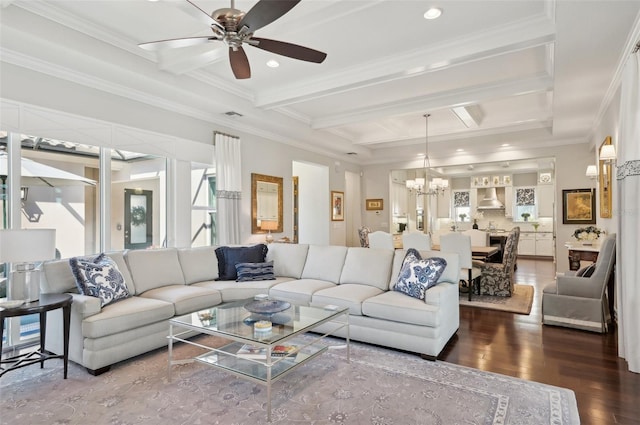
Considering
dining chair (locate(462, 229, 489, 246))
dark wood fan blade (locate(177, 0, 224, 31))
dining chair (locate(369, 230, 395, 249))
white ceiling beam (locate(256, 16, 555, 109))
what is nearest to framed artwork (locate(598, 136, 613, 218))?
dining chair (locate(462, 229, 489, 246))

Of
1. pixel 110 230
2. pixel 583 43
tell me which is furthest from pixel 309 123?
pixel 583 43

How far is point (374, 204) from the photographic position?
31.3ft

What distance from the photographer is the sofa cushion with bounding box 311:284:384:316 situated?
355 centimetres

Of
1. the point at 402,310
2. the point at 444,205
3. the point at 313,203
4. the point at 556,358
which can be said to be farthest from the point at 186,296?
the point at 444,205

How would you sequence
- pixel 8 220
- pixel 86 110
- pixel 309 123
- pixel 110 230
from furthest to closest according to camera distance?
1. pixel 309 123
2. pixel 110 230
3. pixel 86 110
4. pixel 8 220

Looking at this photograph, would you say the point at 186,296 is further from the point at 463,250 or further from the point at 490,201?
the point at 490,201

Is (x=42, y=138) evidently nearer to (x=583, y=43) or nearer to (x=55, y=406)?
(x=55, y=406)

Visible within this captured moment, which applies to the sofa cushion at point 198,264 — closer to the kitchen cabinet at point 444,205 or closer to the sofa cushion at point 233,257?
the sofa cushion at point 233,257

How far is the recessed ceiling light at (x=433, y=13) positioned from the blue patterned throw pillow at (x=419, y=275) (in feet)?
7.51

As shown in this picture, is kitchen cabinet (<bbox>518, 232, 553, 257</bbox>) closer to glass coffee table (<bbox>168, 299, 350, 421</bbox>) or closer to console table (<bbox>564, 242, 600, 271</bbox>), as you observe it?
console table (<bbox>564, 242, 600, 271</bbox>)

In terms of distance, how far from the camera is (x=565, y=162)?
7133 mm

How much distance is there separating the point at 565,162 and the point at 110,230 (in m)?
7.99

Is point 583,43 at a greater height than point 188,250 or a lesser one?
greater

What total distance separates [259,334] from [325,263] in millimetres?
2114
